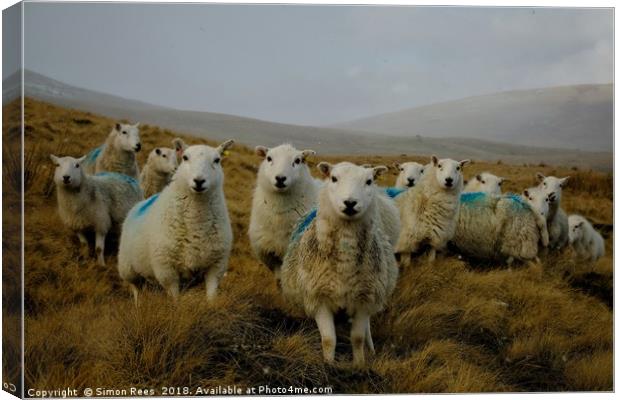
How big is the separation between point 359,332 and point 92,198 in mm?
3391

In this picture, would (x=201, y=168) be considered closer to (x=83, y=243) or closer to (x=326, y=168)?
(x=326, y=168)

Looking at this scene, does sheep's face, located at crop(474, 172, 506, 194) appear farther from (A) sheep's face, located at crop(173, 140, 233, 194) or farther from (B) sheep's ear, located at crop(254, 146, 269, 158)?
(A) sheep's face, located at crop(173, 140, 233, 194)

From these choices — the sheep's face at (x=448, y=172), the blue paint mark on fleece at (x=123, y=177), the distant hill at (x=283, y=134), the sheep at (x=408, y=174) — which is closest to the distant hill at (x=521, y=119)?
the distant hill at (x=283, y=134)

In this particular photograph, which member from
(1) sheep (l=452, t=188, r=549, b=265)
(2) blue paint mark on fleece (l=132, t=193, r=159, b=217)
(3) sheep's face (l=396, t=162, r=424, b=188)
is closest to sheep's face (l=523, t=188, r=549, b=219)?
(1) sheep (l=452, t=188, r=549, b=265)

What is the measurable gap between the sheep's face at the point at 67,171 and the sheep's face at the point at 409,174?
3.26m

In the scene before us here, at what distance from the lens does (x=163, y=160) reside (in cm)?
831

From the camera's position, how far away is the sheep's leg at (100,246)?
7.83m

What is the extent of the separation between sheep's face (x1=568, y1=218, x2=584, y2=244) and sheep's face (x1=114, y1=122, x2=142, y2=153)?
472 centimetres

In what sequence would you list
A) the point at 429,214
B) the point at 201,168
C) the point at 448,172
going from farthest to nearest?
1. the point at 429,214
2. the point at 448,172
3. the point at 201,168

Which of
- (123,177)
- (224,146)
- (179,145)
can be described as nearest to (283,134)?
(224,146)

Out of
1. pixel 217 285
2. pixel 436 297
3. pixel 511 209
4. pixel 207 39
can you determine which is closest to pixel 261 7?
pixel 207 39

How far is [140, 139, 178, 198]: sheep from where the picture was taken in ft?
26.9

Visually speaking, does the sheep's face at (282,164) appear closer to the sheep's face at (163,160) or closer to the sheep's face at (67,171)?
the sheep's face at (163,160)

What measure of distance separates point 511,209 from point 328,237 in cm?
382
